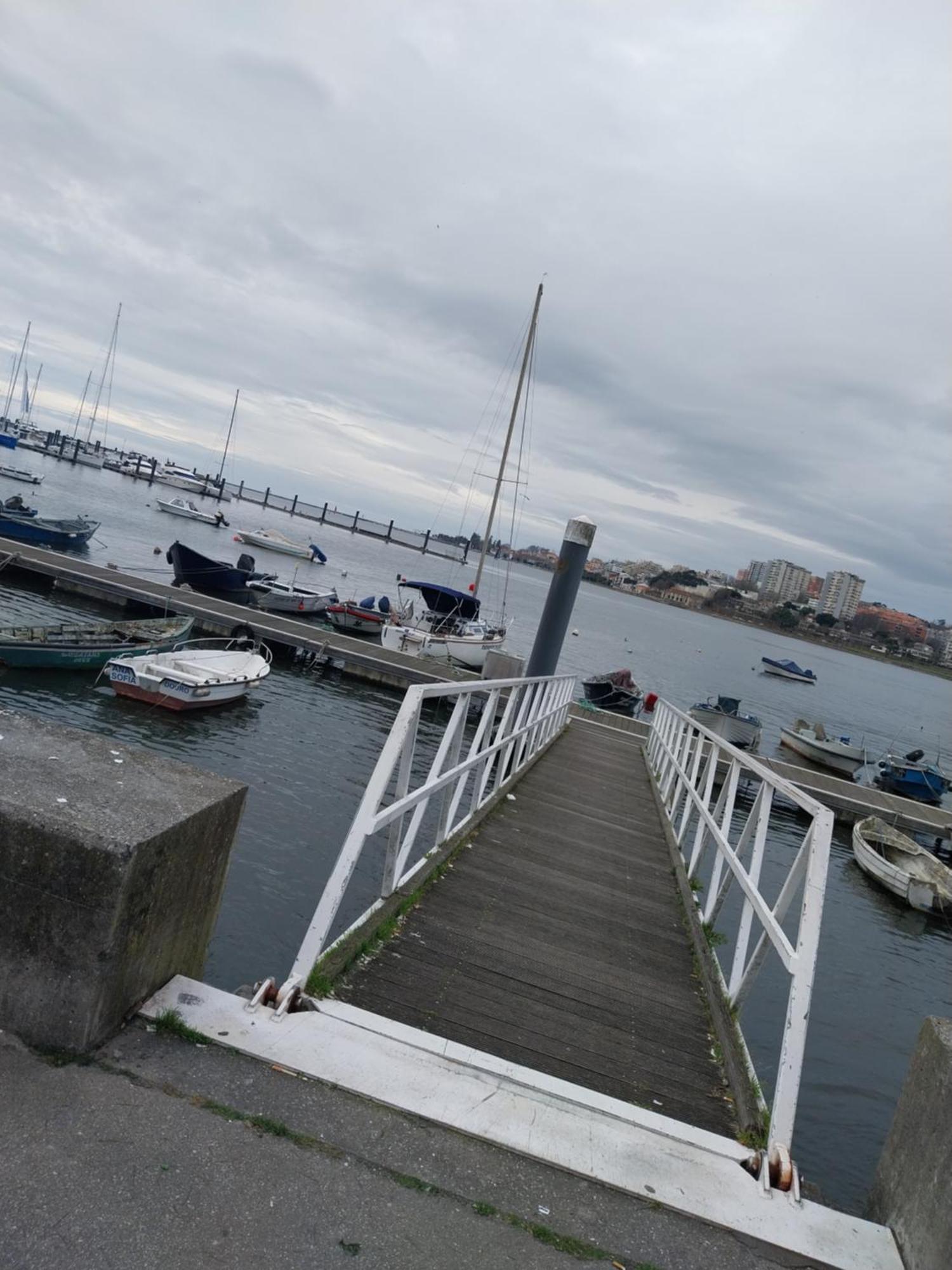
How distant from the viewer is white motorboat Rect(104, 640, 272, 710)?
17859mm

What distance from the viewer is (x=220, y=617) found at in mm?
26422

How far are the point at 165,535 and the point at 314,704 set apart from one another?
1984 inches

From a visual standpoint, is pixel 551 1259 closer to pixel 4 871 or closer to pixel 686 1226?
pixel 686 1226

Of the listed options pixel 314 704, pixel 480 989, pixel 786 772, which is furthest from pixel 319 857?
pixel 786 772

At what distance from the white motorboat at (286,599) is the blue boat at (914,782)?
77.9ft

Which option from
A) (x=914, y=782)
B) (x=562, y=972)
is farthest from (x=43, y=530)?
(x=562, y=972)

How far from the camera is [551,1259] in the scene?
233cm

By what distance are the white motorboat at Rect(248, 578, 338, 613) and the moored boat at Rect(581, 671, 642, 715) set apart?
12425 mm

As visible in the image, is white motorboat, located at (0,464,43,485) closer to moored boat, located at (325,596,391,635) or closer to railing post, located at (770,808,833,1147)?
moored boat, located at (325,596,391,635)

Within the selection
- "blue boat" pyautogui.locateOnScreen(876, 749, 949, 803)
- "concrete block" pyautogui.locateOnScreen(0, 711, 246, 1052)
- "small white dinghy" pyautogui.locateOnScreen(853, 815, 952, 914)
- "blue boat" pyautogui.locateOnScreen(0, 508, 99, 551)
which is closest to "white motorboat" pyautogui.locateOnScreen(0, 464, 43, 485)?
"blue boat" pyautogui.locateOnScreen(0, 508, 99, 551)

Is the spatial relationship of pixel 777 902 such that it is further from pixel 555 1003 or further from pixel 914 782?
pixel 914 782

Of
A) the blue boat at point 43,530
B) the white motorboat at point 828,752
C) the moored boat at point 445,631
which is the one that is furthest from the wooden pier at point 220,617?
the white motorboat at point 828,752

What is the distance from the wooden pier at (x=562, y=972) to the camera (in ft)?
12.4

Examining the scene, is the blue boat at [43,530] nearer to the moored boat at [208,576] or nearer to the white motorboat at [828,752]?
the moored boat at [208,576]
